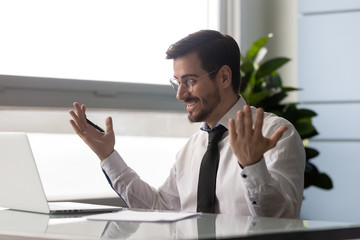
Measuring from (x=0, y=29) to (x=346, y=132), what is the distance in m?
2.25

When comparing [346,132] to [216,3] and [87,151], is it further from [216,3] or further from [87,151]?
[87,151]

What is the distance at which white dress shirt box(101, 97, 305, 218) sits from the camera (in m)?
2.01

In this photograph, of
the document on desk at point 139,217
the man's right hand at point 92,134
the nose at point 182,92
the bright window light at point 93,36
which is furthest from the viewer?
the bright window light at point 93,36

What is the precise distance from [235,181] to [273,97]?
1.57 meters

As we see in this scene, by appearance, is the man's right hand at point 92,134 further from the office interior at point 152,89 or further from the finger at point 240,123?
the office interior at point 152,89

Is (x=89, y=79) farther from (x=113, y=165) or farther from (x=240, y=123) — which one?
(x=240, y=123)

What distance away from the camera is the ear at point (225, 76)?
2609 mm

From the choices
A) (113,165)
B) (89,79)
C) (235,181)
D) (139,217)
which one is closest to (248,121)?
(139,217)

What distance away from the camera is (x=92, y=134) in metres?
2.43

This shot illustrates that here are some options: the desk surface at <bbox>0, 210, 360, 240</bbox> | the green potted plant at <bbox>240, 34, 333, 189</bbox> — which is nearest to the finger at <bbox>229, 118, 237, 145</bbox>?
the desk surface at <bbox>0, 210, 360, 240</bbox>

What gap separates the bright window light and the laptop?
4.16 feet

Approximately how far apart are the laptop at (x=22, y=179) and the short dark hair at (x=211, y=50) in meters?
0.76

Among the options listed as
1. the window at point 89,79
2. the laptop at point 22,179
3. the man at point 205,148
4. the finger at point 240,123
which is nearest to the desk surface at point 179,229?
the laptop at point 22,179

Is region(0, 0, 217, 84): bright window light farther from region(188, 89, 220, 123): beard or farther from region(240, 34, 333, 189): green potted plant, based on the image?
region(188, 89, 220, 123): beard
